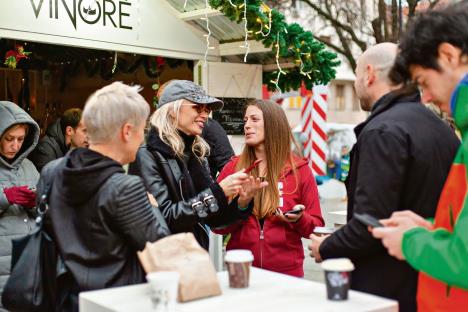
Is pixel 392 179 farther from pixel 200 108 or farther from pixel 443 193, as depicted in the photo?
pixel 200 108

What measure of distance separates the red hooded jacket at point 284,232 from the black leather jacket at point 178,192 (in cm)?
20

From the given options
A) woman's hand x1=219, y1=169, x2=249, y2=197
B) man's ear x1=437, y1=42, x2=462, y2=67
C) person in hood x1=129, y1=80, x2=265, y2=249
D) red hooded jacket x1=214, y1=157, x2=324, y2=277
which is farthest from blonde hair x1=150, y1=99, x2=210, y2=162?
man's ear x1=437, y1=42, x2=462, y2=67

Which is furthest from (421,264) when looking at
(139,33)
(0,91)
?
(0,91)

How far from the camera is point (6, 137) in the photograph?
187 inches

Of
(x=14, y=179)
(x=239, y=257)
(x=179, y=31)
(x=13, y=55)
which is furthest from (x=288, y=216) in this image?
(x=13, y=55)

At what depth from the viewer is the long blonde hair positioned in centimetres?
411

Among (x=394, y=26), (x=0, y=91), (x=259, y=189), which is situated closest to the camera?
(x=259, y=189)

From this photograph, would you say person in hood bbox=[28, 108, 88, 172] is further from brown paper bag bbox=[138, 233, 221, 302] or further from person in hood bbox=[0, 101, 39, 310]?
brown paper bag bbox=[138, 233, 221, 302]

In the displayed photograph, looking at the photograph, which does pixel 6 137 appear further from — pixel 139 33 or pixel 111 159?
pixel 111 159

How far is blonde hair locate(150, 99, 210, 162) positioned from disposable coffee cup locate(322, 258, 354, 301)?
1683 millimetres

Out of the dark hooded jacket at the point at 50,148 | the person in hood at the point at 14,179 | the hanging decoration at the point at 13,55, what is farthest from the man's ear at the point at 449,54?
the hanging decoration at the point at 13,55

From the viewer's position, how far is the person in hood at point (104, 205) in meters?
2.57

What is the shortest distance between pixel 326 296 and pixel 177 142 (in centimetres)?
173

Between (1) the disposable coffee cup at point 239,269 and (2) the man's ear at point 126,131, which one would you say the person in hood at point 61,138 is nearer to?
(2) the man's ear at point 126,131
